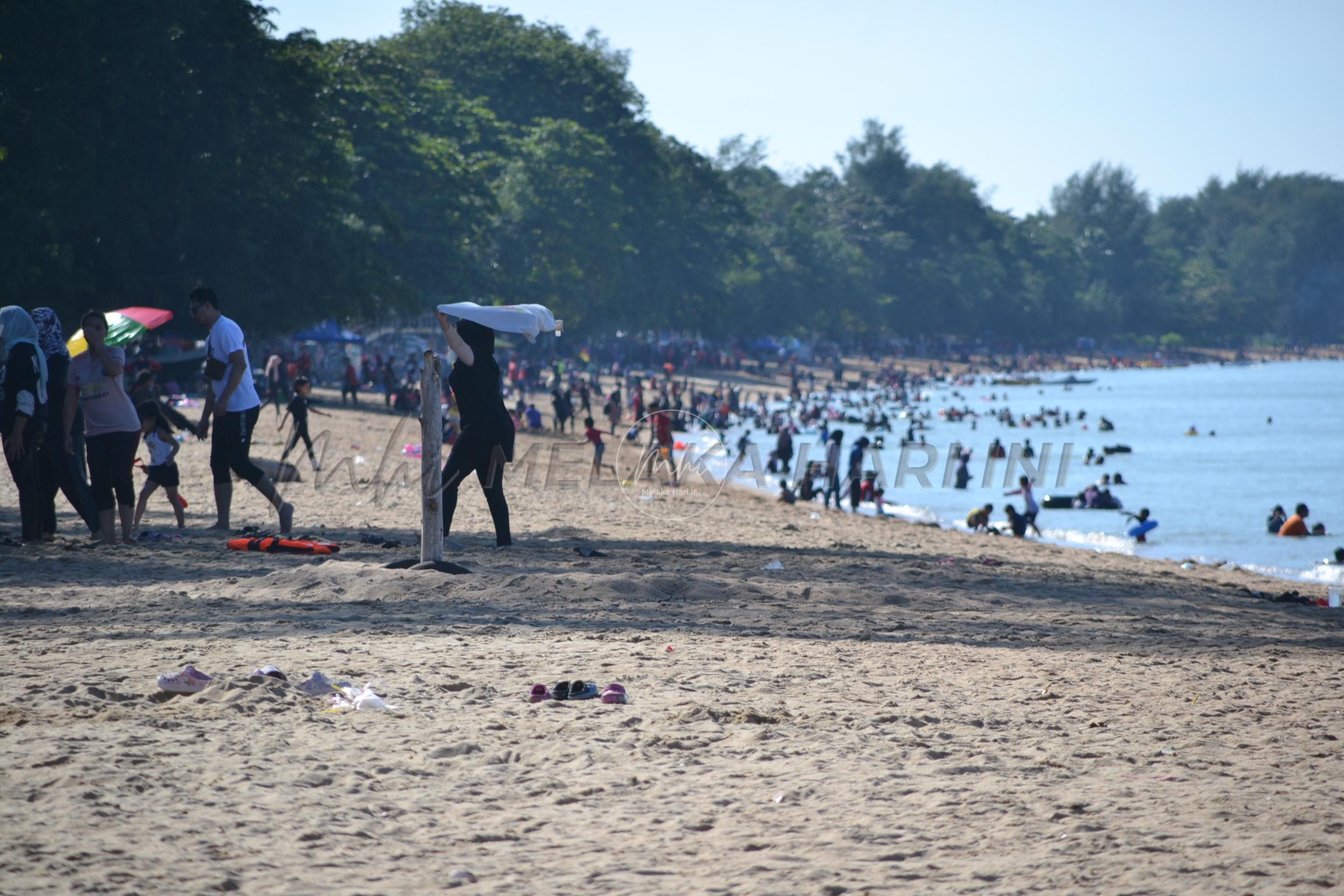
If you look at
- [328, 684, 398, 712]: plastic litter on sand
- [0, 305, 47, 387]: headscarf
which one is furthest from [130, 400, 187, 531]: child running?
[328, 684, 398, 712]: plastic litter on sand

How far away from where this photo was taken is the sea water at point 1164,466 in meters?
22.7

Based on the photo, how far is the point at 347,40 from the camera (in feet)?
150

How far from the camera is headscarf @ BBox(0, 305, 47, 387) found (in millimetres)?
8602

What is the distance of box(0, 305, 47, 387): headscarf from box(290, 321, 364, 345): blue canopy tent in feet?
114

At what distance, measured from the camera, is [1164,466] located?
129 ft

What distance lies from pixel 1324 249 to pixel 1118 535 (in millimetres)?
162649

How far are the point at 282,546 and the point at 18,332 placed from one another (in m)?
2.36

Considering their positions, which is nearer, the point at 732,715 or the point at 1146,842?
the point at 1146,842

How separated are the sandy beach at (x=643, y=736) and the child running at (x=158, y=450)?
3.15 ft

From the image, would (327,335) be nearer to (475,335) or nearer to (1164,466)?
(1164,466)

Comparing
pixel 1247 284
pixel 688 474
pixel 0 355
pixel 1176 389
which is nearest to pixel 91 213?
pixel 688 474

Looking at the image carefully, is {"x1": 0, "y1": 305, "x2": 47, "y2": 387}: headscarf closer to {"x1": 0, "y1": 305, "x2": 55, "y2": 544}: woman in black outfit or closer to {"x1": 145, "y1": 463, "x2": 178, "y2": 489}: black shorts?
{"x1": 0, "y1": 305, "x2": 55, "y2": 544}: woman in black outfit

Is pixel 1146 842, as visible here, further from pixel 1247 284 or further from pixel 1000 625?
pixel 1247 284

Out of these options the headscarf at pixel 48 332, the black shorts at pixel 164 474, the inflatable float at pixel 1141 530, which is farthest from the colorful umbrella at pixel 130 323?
the inflatable float at pixel 1141 530
